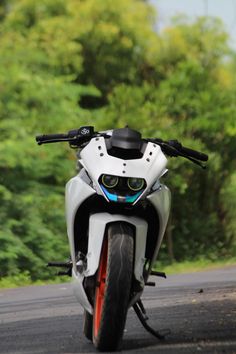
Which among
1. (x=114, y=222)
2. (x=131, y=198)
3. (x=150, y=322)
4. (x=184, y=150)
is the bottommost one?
(x=150, y=322)

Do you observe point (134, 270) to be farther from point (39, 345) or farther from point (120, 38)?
point (120, 38)

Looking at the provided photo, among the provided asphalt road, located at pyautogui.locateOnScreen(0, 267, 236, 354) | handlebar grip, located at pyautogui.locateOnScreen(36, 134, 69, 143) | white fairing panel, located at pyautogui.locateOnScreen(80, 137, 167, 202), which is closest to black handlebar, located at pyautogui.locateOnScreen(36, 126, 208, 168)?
handlebar grip, located at pyautogui.locateOnScreen(36, 134, 69, 143)

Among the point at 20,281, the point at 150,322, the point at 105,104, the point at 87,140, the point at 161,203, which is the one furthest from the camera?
the point at 105,104

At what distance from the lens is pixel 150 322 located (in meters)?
8.13

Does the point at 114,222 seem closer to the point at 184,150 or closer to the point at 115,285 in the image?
the point at 115,285

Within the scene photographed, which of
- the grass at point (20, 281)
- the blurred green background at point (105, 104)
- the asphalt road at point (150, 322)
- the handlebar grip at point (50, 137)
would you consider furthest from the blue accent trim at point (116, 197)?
the blurred green background at point (105, 104)

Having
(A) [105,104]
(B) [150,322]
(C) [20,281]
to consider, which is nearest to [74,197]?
(B) [150,322]

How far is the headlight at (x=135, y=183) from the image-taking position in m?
6.24

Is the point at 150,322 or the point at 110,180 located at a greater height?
the point at 110,180

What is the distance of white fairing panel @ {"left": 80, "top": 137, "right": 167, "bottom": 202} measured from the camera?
6211mm

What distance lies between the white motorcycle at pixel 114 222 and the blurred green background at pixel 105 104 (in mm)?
18602

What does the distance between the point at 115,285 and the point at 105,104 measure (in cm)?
3839

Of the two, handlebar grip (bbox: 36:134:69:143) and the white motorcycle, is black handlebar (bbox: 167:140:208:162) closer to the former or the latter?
the white motorcycle

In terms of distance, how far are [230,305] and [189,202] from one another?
101 feet
